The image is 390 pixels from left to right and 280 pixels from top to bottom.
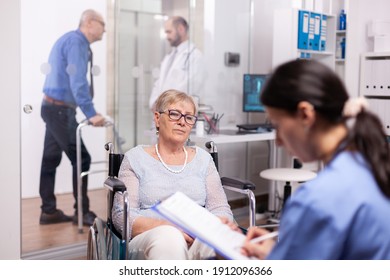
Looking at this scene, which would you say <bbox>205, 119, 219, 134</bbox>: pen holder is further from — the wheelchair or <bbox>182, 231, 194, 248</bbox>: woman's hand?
<bbox>182, 231, 194, 248</bbox>: woman's hand

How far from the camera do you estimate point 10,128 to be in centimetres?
316

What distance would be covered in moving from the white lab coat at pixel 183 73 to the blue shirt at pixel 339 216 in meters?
3.13

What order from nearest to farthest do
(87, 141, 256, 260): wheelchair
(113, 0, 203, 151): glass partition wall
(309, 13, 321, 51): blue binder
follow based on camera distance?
(87, 141, 256, 260): wheelchair → (113, 0, 203, 151): glass partition wall → (309, 13, 321, 51): blue binder

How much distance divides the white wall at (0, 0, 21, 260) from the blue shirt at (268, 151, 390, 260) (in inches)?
90.2

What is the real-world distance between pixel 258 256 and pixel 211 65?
3470 mm

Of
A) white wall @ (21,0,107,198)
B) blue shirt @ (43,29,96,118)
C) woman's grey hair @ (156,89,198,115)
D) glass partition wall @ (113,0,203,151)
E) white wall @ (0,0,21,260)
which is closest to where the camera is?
woman's grey hair @ (156,89,198,115)

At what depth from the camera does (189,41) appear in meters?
4.50

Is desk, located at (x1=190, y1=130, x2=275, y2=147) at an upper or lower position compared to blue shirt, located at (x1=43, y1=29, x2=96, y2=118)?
lower

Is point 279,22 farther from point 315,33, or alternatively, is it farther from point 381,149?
point 381,149

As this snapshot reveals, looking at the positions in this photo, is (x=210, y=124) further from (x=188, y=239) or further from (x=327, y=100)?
(x=327, y=100)

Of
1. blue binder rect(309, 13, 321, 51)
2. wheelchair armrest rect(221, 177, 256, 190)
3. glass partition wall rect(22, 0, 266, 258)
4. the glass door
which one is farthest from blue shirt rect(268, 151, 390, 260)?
blue binder rect(309, 13, 321, 51)

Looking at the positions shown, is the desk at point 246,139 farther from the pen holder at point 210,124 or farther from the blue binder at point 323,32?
the blue binder at point 323,32

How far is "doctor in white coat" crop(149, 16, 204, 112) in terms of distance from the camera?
4.36 meters

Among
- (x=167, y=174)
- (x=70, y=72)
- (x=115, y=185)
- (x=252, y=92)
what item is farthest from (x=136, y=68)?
(x=115, y=185)
